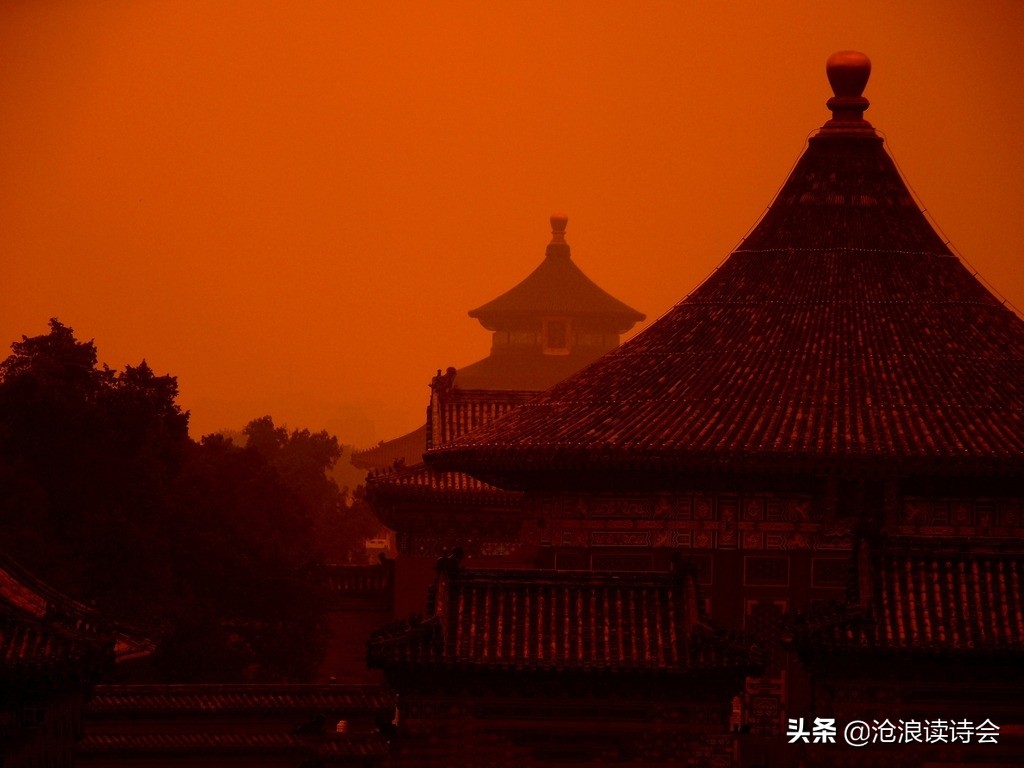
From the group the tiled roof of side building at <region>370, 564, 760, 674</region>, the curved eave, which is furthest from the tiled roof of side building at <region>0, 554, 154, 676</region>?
the curved eave

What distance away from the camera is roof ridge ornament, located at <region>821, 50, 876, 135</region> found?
126ft

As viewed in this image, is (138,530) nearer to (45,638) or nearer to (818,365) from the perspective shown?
(818,365)

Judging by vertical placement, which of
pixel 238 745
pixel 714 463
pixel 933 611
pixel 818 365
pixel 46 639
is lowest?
pixel 46 639

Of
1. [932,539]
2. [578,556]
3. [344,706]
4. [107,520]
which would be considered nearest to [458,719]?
[932,539]

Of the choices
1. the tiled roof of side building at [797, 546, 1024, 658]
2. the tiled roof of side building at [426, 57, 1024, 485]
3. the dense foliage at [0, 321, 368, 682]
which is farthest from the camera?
the dense foliage at [0, 321, 368, 682]

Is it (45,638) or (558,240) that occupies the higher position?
(558,240)

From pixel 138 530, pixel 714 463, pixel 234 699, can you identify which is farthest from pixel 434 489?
pixel 714 463

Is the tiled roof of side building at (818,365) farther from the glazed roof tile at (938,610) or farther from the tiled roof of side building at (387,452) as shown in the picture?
the tiled roof of side building at (387,452)

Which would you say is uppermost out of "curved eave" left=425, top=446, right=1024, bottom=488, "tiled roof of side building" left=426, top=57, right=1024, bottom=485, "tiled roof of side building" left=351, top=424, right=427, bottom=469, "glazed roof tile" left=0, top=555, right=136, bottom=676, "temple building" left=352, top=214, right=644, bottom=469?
"temple building" left=352, top=214, right=644, bottom=469

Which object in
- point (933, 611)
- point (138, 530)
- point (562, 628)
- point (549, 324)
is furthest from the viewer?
point (549, 324)

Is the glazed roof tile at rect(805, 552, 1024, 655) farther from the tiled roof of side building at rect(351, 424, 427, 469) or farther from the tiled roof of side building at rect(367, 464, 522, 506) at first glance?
the tiled roof of side building at rect(351, 424, 427, 469)

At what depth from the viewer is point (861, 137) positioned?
126ft

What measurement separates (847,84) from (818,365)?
4.89 meters

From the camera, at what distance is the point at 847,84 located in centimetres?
3859
